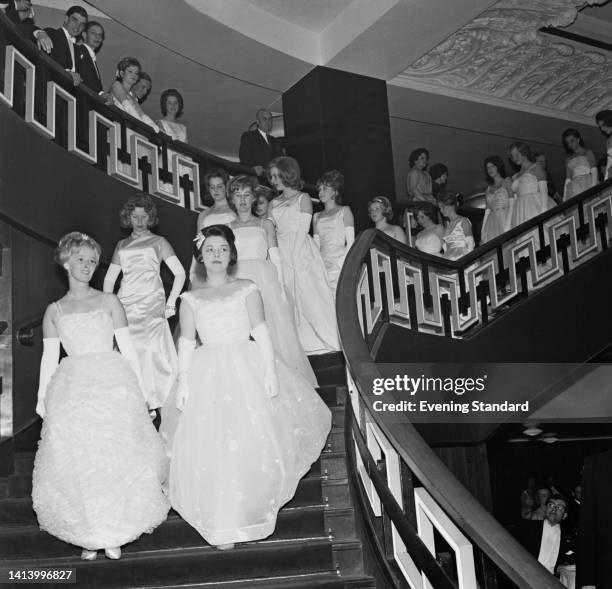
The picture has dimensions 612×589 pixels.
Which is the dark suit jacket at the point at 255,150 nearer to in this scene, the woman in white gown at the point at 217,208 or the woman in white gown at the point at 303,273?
the woman in white gown at the point at 303,273

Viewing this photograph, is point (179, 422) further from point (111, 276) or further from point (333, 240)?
point (333, 240)

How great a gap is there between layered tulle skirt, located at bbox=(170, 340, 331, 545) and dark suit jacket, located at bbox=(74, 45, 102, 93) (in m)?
3.97

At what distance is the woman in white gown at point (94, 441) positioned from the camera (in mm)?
4121

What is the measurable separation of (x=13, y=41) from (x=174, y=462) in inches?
149

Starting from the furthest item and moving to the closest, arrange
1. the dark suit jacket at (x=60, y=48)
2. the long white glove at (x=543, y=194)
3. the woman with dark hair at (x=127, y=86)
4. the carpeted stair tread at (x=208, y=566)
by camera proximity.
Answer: the long white glove at (x=543, y=194), the woman with dark hair at (x=127, y=86), the dark suit jacket at (x=60, y=48), the carpeted stair tread at (x=208, y=566)

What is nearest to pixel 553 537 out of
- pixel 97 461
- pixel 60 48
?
pixel 97 461

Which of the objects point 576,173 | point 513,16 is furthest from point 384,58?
point 576,173

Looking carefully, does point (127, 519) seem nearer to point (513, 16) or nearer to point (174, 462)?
point (174, 462)

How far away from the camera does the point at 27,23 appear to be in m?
7.13

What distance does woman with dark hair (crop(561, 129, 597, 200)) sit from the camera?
926 cm

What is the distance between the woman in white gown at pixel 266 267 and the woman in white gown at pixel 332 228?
3.68ft

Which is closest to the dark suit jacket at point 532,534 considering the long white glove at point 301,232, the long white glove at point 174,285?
the long white glove at point 301,232

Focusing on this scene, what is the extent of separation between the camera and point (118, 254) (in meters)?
6.23

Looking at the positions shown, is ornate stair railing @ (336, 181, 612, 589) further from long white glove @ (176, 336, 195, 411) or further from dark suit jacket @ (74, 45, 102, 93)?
dark suit jacket @ (74, 45, 102, 93)
